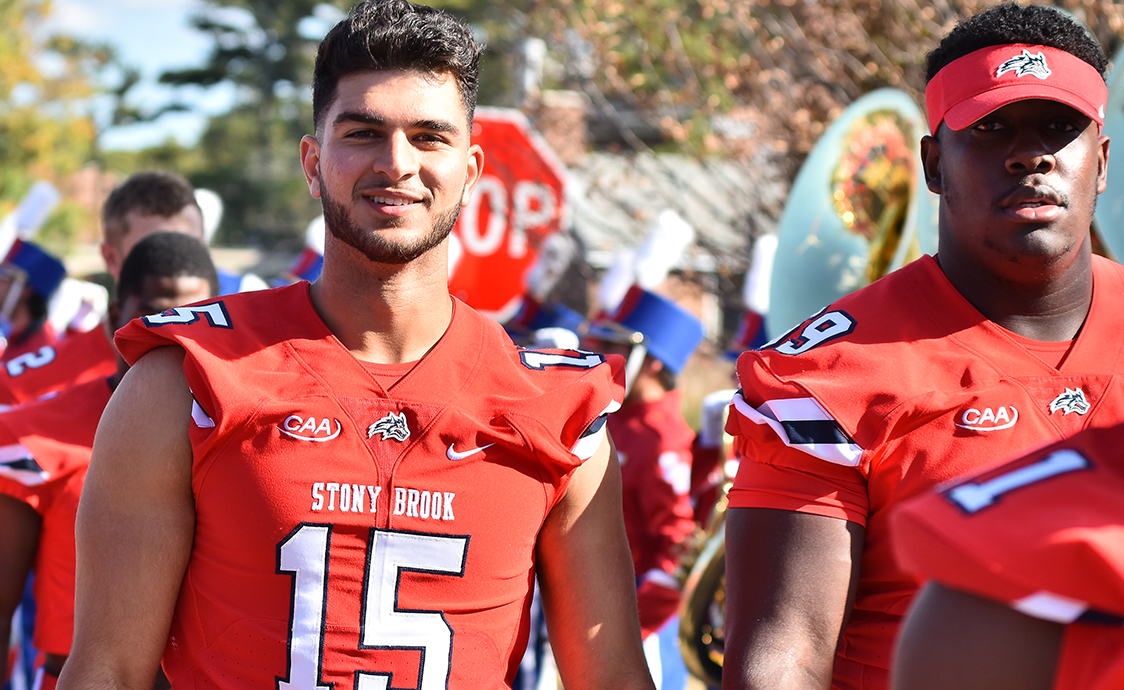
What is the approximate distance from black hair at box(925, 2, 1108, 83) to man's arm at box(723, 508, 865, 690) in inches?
39.2

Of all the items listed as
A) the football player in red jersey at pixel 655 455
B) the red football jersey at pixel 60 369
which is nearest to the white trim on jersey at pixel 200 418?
the red football jersey at pixel 60 369

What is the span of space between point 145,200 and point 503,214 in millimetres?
4450

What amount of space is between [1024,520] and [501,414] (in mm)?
1199

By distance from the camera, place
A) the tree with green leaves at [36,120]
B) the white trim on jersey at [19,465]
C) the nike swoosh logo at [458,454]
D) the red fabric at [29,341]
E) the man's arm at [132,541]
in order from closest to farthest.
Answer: the man's arm at [132,541], the nike swoosh logo at [458,454], the white trim on jersey at [19,465], the red fabric at [29,341], the tree with green leaves at [36,120]

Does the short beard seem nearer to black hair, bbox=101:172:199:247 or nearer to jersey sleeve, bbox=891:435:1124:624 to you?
jersey sleeve, bbox=891:435:1124:624

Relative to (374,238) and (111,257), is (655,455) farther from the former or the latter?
(374,238)

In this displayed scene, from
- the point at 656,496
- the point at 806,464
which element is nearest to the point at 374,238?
the point at 806,464

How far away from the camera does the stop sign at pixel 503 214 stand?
28.4 ft

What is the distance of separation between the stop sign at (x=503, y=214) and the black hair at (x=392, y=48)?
19.3 feet

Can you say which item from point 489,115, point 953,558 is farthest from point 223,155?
point 953,558

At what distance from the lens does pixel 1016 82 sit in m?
2.34

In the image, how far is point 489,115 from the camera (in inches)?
339

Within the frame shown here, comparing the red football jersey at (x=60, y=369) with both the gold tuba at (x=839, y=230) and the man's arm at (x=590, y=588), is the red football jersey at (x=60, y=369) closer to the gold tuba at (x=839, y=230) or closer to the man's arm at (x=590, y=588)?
the gold tuba at (x=839, y=230)

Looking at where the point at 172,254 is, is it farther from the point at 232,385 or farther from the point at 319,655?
the point at 319,655
